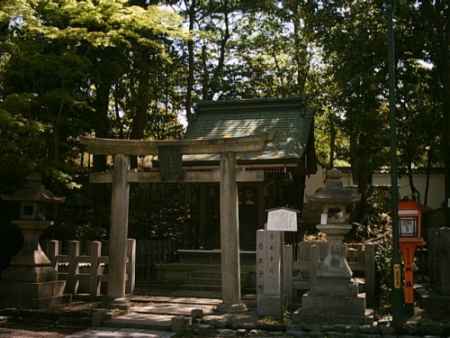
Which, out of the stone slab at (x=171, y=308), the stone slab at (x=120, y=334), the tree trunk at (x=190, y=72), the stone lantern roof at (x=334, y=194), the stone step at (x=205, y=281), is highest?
the tree trunk at (x=190, y=72)

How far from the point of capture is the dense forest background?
1220 cm

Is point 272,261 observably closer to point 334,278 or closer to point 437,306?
point 334,278

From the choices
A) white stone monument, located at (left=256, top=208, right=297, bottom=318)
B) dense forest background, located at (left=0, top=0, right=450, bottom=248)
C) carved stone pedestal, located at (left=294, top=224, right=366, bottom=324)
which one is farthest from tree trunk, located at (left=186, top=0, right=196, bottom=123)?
carved stone pedestal, located at (left=294, top=224, right=366, bottom=324)

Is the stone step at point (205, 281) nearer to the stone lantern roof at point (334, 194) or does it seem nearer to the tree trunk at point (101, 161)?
the stone lantern roof at point (334, 194)

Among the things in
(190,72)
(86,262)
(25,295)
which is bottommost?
(25,295)

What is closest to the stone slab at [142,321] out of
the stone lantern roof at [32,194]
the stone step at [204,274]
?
the stone lantern roof at [32,194]

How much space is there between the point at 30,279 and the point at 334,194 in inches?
275

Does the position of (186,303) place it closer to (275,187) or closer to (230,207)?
(230,207)

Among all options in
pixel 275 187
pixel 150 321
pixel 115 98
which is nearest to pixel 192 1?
pixel 115 98

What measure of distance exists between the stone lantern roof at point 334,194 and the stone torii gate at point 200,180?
4.06ft

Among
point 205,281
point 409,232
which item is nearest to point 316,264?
point 409,232

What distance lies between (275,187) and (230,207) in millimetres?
7011

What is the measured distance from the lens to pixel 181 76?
85.8ft

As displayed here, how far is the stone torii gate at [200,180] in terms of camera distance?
Answer: 10.4 meters
